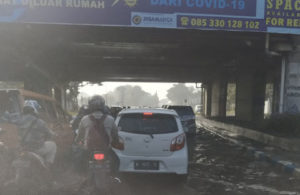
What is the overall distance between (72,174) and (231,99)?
66.9m

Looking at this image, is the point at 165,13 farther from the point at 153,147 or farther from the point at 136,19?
the point at 153,147

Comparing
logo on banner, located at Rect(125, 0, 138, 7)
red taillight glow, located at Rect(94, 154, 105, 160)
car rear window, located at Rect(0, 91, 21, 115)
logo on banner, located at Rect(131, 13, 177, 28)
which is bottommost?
red taillight glow, located at Rect(94, 154, 105, 160)

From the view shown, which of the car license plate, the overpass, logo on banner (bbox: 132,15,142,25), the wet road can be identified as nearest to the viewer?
the car license plate

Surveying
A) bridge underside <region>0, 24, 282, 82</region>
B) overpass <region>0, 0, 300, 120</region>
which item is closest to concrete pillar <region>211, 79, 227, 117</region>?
bridge underside <region>0, 24, 282, 82</region>

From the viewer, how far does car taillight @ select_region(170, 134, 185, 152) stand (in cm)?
567

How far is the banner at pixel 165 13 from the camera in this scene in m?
11.3

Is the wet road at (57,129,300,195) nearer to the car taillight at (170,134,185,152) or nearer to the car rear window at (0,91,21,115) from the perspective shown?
the car taillight at (170,134,185,152)

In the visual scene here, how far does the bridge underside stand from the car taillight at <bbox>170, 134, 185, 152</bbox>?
8791 millimetres

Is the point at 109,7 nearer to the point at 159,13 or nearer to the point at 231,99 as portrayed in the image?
the point at 159,13

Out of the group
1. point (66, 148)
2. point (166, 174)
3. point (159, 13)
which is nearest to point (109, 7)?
point (159, 13)

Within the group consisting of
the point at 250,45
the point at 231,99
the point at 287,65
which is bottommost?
the point at 231,99

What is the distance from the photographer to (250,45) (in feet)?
51.5

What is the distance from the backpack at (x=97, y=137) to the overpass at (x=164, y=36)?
8.52m

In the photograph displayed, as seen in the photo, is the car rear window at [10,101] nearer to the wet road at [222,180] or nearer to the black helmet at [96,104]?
the black helmet at [96,104]
